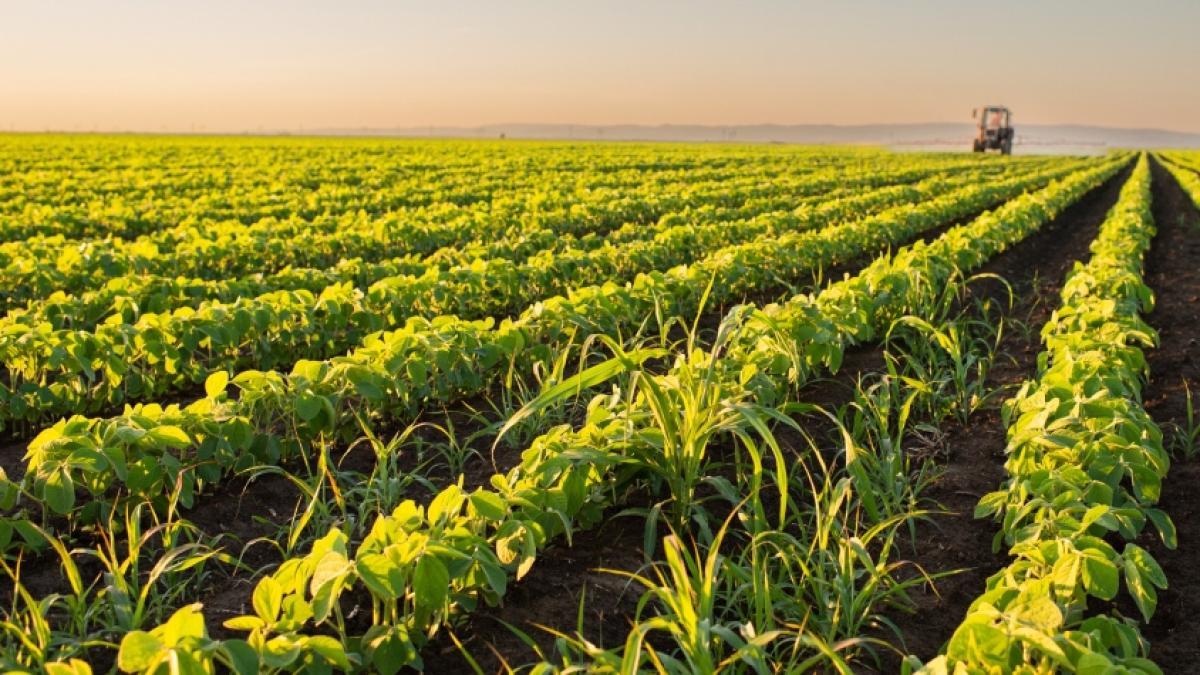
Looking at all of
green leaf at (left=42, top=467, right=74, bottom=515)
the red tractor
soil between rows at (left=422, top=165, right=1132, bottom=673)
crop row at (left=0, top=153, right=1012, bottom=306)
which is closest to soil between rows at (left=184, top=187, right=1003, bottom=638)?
soil between rows at (left=422, top=165, right=1132, bottom=673)

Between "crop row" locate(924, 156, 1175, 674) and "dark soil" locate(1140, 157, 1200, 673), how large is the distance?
0.41 feet

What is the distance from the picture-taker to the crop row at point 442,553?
2025 millimetres

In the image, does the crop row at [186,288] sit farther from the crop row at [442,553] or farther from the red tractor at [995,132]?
the red tractor at [995,132]

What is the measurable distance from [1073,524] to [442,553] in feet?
5.87

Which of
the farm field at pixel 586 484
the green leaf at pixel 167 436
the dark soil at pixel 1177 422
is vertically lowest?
the dark soil at pixel 1177 422

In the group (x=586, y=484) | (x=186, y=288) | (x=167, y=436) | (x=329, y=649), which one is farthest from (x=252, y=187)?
(x=329, y=649)

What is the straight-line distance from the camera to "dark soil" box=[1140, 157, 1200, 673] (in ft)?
8.87

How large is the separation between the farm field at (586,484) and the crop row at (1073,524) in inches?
0.5

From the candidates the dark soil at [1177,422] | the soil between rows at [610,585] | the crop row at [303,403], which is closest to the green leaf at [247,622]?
the soil between rows at [610,585]

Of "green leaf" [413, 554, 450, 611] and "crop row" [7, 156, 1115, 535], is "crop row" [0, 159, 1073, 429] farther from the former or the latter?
"green leaf" [413, 554, 450, 611]

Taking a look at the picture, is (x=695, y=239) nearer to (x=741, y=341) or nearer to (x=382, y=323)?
(x=382, y=323)

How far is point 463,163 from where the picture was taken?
32.1 metres

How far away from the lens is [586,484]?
2.96 m

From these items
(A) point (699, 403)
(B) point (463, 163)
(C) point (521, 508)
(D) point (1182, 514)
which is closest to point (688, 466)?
(A) point (699, 403)
